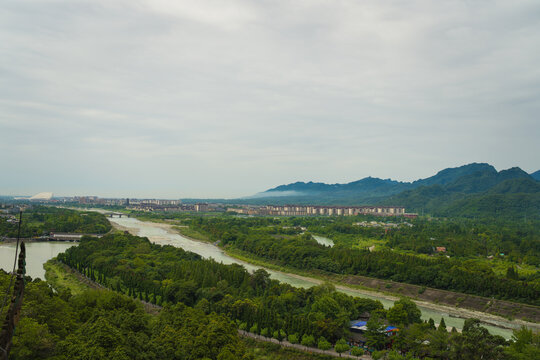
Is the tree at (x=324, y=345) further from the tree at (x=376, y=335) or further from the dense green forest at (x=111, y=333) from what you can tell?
the dense green forest at (x=111, y=333)

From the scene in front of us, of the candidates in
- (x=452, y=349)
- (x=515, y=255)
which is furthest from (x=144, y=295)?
(x=515, y=255)

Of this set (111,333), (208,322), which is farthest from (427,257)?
(111,333)

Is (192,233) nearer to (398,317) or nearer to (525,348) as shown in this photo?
(398,317)

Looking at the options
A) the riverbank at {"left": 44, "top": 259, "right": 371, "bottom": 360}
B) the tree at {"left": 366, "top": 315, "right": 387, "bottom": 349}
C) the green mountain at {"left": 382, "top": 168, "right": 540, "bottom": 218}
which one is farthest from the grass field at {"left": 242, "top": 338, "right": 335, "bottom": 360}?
the green mountain at {"left": 382, "top": 168, "right": 540, "bottom": 218}

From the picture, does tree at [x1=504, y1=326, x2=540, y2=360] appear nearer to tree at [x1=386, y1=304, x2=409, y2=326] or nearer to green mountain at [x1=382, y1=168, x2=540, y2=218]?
tree at [x1=386, y1=304, x2=409, y2=326]

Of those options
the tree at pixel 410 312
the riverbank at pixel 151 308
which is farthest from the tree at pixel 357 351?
the tree at pixel 410 312

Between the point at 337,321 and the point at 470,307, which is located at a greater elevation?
the point at 337,321

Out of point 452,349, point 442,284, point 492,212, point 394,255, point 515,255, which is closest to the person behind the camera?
point 452,349

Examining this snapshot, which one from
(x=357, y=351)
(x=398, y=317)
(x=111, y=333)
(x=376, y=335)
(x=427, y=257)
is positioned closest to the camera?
(x=111, y=333)

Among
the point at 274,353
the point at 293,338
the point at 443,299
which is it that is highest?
the point at 293,338

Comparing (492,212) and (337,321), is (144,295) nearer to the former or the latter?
(337,321)

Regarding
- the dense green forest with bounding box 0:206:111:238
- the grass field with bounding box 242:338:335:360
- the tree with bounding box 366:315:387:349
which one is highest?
the dense green forest with bounding box 0:206:111:238
